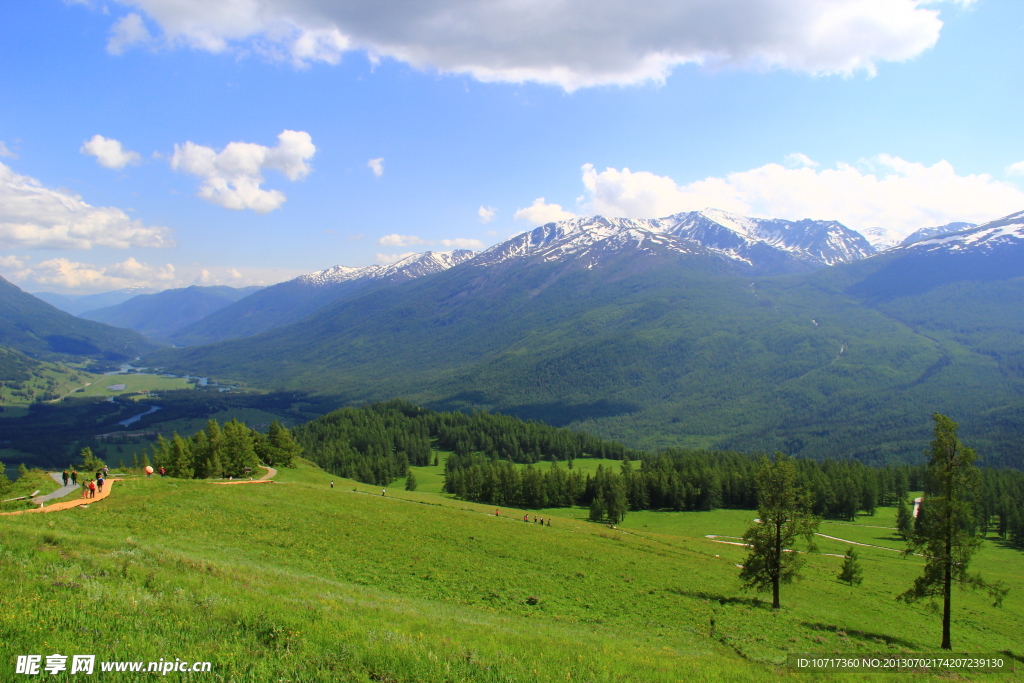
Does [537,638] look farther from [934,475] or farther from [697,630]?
[934,475]

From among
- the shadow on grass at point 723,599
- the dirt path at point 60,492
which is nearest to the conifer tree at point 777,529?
the shadow on grass at point 723,599

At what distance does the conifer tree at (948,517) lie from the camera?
29.0 metres

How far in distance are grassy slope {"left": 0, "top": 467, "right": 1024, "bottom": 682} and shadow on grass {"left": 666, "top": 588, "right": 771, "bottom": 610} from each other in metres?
0.20

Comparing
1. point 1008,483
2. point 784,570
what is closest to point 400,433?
point 784,570

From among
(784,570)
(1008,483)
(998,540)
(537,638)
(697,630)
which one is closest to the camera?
(537,638)

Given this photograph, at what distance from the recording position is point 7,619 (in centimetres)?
1073

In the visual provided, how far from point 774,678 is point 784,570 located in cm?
1903

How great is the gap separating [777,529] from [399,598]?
28.4 metres

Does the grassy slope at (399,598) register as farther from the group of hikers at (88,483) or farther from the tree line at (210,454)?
the tree line at (210,454)

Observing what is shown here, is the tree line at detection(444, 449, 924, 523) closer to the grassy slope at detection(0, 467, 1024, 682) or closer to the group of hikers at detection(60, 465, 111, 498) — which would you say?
the grassy slope at detection(0, 467, 1024, 682)

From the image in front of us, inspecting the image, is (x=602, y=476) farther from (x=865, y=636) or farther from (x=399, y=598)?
(x=399, y=598)

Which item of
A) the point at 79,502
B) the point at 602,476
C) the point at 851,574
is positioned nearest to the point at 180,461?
the point at 79,502

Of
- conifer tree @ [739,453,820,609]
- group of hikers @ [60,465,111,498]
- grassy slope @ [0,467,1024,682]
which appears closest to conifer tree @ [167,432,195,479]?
grassy slope @ [0,467,1024,682]

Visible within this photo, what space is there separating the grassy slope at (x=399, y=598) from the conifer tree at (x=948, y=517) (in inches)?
193
